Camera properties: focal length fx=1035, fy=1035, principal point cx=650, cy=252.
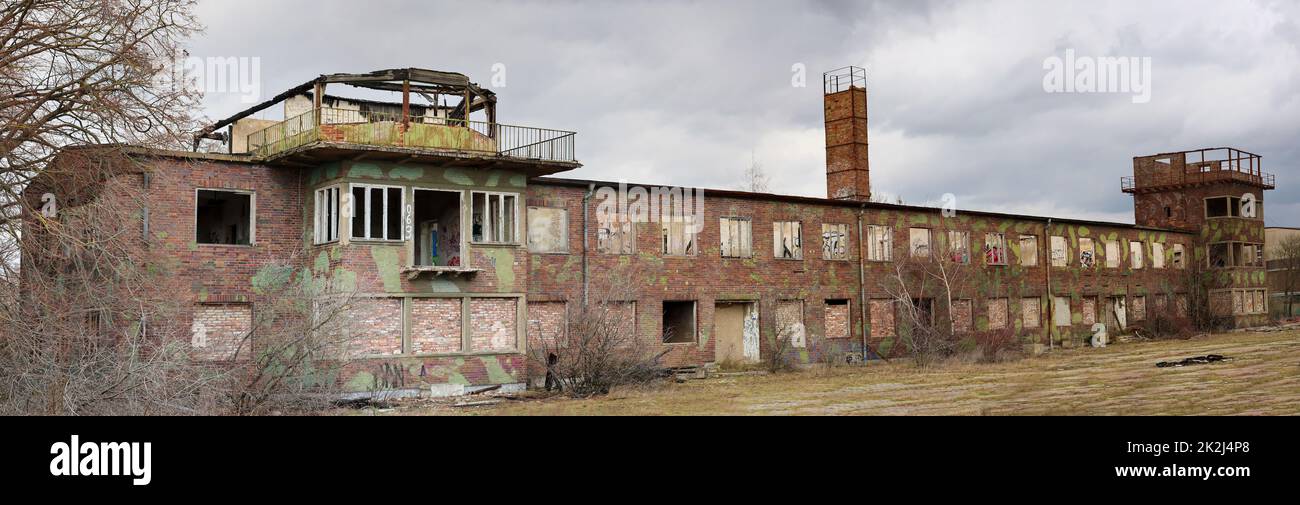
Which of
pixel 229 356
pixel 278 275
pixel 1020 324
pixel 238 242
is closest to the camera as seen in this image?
pixel 229 356

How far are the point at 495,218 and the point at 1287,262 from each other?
62228mm

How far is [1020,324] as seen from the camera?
3556cm

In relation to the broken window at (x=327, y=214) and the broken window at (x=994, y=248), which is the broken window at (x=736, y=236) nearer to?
the broken window at (x=327, y=214)

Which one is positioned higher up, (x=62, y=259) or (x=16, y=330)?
(x=62, y=259)

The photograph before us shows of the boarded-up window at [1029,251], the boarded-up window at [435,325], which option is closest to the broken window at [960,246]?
the boarded-up window at [1029,251]

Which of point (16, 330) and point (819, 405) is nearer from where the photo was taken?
point (16, 330)

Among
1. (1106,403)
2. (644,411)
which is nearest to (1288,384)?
(1106,403)

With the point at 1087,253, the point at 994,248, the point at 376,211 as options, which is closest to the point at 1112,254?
the point at 1087,253

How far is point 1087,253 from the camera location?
39.3m

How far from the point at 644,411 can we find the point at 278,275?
336 inches

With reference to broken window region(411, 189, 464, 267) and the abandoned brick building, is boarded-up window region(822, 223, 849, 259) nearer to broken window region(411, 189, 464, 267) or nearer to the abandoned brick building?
the abandoned brick building

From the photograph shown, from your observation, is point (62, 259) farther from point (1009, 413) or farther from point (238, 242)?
point (1009, 413)

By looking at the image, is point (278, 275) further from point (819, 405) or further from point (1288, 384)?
point (1288, 384)
